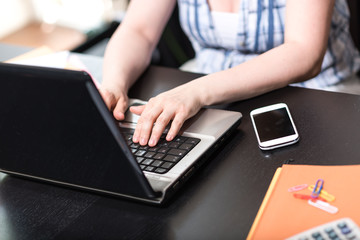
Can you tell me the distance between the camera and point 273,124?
84cm

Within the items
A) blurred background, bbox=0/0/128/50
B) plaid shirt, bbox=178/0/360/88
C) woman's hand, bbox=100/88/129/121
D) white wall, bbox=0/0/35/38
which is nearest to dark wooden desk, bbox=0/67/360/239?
woman's hand, bbox=100/88/129/121

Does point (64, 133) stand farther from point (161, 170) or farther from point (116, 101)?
point (116, 101)

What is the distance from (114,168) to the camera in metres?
0.64

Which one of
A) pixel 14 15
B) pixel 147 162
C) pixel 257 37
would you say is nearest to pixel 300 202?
pixel 147 162

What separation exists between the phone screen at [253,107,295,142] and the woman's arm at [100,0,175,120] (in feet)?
0.87

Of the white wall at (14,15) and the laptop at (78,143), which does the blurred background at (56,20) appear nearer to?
the white wall at (14,15)

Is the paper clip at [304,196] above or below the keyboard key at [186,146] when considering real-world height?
below

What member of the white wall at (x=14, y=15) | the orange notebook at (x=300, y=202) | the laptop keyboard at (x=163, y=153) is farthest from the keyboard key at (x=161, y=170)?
the white wall at (x=14, y=15)

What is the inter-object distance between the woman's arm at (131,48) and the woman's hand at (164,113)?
89 millimetres

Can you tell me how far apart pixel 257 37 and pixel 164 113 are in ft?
1.64

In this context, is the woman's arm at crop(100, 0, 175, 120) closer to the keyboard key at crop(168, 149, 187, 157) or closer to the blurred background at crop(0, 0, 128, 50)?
the keyboard key at crop(168, 149, 187, 157)

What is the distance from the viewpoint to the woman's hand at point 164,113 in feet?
2.68

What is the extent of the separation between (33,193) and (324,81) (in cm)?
83

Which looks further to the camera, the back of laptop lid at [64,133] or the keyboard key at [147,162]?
the keyboard key at [147,162]
